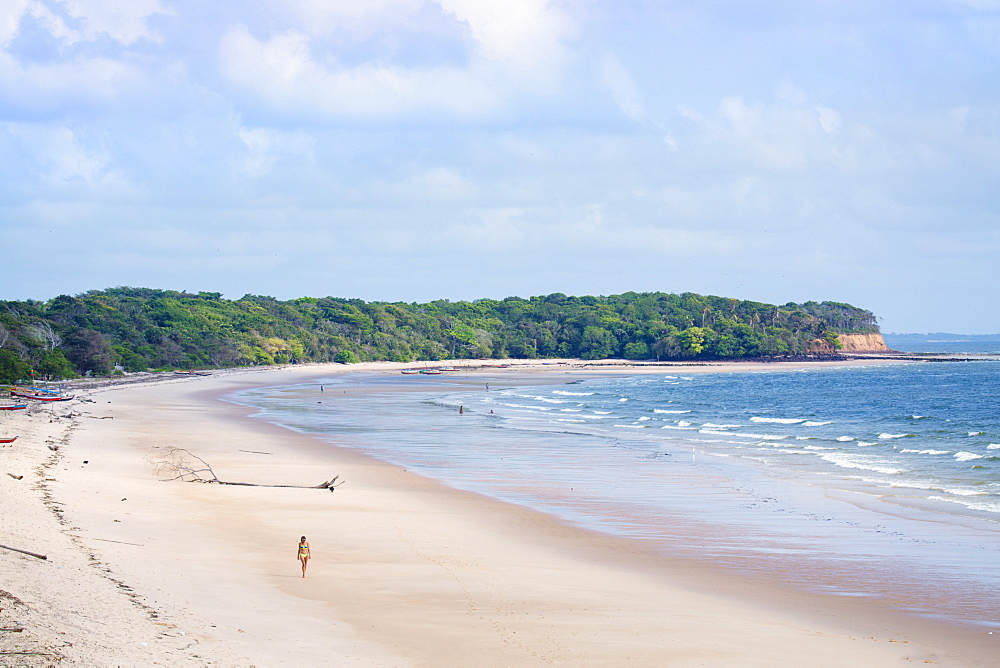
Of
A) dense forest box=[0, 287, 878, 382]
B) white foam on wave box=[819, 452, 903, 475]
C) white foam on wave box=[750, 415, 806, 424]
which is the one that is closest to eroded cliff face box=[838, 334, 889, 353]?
dense forest box=[0, 287, 878, 382]

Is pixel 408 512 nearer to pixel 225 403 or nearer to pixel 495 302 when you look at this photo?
pixel 225 403

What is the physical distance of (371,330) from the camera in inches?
5566

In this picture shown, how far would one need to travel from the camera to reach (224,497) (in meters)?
19.9

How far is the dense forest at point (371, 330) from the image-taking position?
7169 centimetres

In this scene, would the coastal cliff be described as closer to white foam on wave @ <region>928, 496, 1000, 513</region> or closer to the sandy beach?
white foam on wave @ <region>928, 496, 1000, 513</region>

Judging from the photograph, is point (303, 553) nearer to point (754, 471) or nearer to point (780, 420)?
point (754, 471)

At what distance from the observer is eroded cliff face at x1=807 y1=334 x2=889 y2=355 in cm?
16125

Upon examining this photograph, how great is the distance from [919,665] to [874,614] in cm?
209

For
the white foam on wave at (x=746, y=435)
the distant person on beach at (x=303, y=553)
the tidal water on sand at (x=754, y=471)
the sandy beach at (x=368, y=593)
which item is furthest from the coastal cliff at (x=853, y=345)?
the distant person on beach at (x=303, y=553)

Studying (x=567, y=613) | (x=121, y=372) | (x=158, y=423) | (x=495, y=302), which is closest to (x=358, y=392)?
(x=121, y=372)

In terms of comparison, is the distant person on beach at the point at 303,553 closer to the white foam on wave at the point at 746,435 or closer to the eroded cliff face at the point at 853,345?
the white foam on wave at the point at 746,435

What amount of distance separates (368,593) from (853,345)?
7119 inches

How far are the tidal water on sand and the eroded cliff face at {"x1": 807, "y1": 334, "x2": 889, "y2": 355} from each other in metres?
103

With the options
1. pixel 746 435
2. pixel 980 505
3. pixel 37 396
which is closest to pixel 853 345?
pixel 746 435
